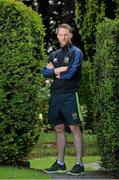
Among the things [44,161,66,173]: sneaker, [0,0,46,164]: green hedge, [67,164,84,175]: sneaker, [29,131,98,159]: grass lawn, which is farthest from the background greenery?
[29,131,98,159]: grass lawn

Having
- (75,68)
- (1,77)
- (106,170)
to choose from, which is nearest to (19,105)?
(1,77)

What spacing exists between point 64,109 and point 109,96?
0.72 m

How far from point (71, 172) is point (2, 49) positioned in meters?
2.12

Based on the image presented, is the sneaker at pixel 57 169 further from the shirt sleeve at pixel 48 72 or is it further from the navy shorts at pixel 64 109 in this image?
the shirt sleeve at pixel 48 72

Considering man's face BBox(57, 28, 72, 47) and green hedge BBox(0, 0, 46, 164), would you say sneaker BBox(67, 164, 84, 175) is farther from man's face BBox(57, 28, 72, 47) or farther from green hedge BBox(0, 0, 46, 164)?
man's face BBox(57, 28, 72, 47)

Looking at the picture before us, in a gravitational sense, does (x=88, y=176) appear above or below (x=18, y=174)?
below

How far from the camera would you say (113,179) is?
809 centimetres

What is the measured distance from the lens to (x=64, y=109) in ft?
26.9

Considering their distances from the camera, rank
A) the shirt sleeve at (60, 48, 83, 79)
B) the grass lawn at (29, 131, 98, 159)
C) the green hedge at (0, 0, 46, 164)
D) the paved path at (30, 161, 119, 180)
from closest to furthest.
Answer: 1. the paved path at (30, 161, 119, 180)
2. the shirt sleeve at (60, 48, 83, 79)
3. the green hedge at (0, 0, 46, 164)
4. the grass lawn at (29, 131, 98, 159)

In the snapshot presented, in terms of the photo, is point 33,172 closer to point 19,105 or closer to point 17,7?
point 19,105

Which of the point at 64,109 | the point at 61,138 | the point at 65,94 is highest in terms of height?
the point at 65,94

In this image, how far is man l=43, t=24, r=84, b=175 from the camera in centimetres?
820

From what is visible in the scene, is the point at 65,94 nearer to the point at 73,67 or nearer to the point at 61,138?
the point at 73,67

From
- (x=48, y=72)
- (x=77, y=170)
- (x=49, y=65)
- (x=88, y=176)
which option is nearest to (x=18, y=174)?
(x=77, y=170)
